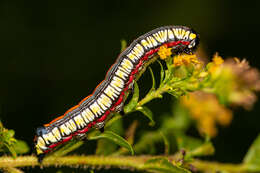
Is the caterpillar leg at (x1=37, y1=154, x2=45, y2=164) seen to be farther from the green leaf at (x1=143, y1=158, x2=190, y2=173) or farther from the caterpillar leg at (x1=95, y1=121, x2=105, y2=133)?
the green leaf at (x1=143, y1=158, x2=190, y2=173)

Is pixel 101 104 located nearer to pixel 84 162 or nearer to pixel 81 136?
pixel 81 136

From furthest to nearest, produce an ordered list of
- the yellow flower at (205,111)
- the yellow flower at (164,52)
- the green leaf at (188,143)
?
the yellow flower at (205,111)
the green leaf at (188,143)
the yellow flower at (164,52)

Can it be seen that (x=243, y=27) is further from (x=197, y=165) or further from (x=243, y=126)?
(x=197, y=165)

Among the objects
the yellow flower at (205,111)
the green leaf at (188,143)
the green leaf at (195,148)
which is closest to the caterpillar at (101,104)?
the green leaf at (195,148)

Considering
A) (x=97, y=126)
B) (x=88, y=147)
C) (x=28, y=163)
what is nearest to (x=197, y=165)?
(x=88, y=147)

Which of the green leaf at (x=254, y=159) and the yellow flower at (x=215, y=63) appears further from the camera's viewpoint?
the green leaf at (x=254, y=159)

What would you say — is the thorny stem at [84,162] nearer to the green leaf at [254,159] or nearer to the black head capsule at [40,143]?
the black head capsule at [40,143]
